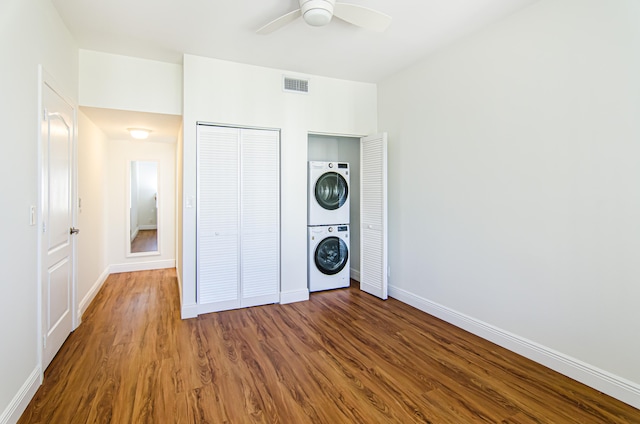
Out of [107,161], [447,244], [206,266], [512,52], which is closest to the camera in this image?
[512,52]

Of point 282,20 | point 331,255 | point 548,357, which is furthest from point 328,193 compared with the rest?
point 548,357

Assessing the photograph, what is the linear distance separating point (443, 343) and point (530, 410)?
885mm

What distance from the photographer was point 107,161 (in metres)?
4.97

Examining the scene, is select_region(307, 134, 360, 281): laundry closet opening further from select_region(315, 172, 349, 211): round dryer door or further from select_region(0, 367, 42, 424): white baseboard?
select_region(0, 367, 42, 424): white baseboard

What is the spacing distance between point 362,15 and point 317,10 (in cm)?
34

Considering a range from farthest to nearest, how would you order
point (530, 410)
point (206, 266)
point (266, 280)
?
1. point (266, 280)
2. point (206, 266)
3. point (530, 410)

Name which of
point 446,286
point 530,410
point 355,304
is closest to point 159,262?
point 355,304

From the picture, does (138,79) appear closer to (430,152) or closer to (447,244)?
(430,152)

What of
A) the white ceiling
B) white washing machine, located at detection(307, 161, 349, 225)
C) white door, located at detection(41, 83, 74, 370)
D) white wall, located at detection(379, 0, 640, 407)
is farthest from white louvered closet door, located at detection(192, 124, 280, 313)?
white wall, located at detection(379, 0, 640, 407)

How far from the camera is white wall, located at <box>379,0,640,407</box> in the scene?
2.00m

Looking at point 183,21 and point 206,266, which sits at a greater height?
point 183,21

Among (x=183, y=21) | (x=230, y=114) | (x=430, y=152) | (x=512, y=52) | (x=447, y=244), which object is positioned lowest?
(x=447, y=244)

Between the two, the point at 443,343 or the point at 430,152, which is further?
the point at 430,152

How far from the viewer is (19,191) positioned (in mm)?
1845
